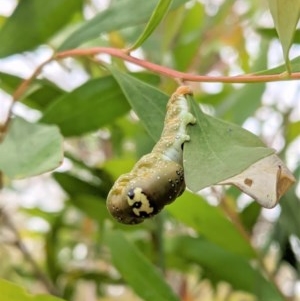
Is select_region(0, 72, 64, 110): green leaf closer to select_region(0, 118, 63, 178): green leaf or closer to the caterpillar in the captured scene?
select_region(0, 118, 63, 178): green leaf

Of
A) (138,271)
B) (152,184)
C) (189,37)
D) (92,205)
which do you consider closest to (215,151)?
(152,184)

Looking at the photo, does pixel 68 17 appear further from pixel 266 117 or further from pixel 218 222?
pixel 266 117

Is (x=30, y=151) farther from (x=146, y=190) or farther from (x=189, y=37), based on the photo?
(x=189, y=37)

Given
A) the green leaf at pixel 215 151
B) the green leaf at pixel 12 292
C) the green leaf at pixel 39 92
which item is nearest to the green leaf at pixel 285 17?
the green leaf at pixel 215 151

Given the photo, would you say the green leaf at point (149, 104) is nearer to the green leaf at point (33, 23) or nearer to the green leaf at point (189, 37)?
the green leaf at point (33, 23)

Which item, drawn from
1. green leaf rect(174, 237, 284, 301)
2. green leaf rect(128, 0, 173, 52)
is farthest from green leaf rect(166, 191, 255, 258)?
green leaf rect(128, 0, 173, 52)

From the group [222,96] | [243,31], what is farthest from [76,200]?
[243,31]

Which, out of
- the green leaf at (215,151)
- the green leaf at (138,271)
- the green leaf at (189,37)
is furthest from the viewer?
the green leaf at (189,37)

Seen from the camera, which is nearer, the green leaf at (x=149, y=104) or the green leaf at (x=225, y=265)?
the green leaf at (x=149, y=104)
